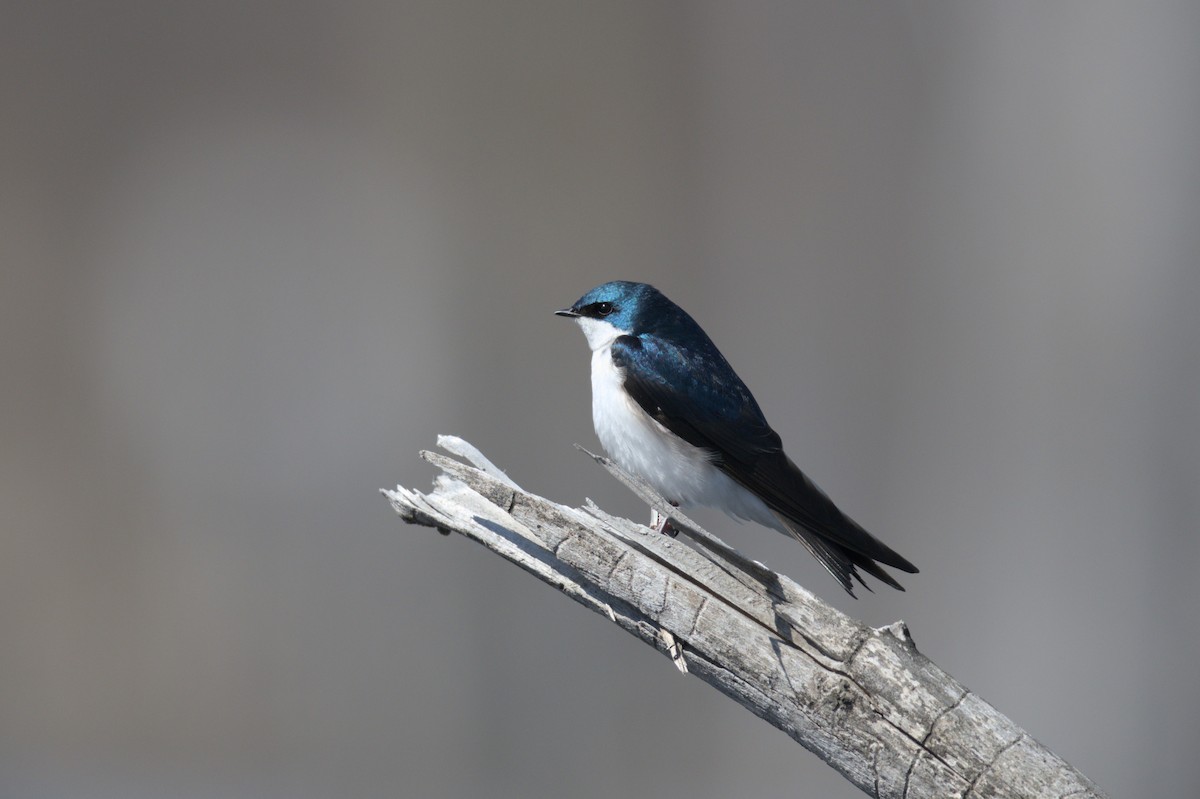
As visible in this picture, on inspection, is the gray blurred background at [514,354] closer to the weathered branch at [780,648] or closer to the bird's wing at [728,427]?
Answer: the bird's wing at [728,427]

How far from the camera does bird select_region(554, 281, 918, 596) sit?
142cm

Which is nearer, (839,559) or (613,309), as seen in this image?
(839,559)

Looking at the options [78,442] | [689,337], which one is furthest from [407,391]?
[689,337]

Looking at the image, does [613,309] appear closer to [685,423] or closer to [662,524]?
[685,423]

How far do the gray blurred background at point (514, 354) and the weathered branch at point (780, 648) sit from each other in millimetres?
1655

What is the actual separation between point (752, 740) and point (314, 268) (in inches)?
64.3

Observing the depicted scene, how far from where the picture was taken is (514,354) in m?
2.90

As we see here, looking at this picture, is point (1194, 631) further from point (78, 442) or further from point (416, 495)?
point (78, 442)

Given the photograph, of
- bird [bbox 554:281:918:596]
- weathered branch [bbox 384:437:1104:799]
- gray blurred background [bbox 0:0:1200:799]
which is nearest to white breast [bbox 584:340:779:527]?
bird [bbox 554:281:918:596]

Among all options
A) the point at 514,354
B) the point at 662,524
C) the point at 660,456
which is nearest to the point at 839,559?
the point at 662,524

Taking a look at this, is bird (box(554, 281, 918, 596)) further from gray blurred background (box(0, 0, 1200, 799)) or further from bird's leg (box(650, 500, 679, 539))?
gray blurred background (box(0, 0, 1200, 799))

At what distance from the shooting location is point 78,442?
284cm

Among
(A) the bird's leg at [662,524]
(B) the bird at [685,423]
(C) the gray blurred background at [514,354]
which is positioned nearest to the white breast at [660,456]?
(B) the bird at [685,423]

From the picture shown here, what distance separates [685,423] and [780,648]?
0.44 meters
